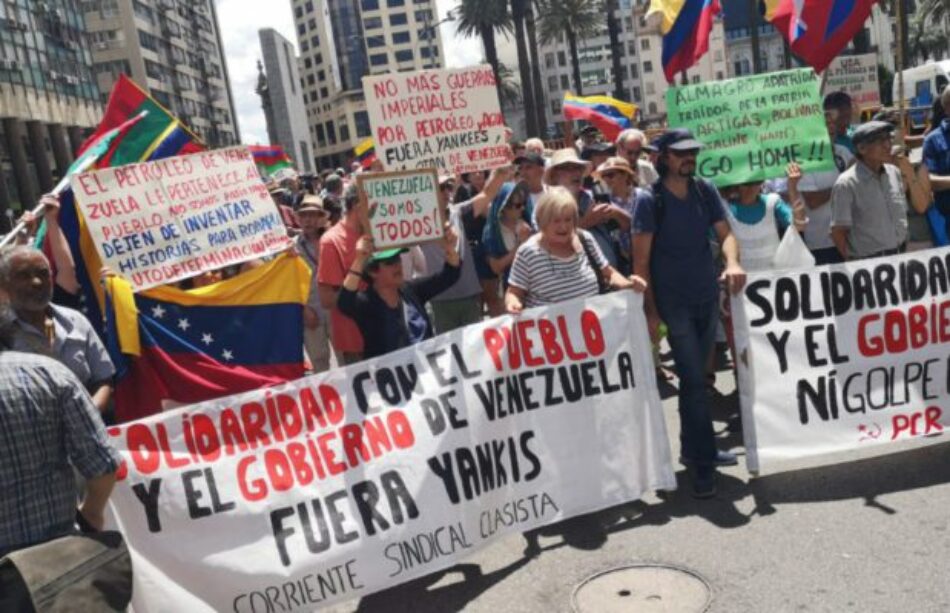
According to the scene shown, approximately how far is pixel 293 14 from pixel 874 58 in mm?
133993

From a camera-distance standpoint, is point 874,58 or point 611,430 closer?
point 611,430

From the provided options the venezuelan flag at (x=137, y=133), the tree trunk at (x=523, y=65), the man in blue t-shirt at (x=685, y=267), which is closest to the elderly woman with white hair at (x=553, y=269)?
the man in blue t-shirt at (x=685, y=267)

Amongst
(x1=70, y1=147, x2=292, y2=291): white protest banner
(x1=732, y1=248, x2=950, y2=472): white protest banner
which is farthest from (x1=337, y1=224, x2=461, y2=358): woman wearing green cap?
(x1=732, y1=248, x2=950, y2=472): white protest banner

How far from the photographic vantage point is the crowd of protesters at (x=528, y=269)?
104 inches

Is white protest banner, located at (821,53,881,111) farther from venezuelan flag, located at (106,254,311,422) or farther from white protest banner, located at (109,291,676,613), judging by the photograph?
venezuelan flag, located at (106,254,311,422)

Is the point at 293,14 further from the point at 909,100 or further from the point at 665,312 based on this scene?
the point at 665,312

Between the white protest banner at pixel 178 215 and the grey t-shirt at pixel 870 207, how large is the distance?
11.3ft

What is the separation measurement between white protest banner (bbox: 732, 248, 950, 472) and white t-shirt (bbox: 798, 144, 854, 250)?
44.6 inches

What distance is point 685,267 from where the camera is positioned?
4.69m

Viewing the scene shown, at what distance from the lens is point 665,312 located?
477 centimetres

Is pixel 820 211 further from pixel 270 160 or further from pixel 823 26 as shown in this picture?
pixel 270 160

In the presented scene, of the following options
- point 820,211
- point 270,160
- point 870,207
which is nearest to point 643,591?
Result: point 870,207

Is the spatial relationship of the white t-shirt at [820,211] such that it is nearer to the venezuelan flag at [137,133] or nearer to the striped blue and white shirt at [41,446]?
the venezuelan flag at [137,133]

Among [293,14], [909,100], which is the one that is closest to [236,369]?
[909,100]
